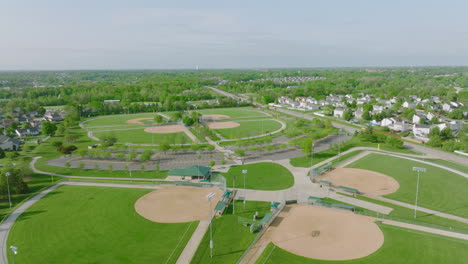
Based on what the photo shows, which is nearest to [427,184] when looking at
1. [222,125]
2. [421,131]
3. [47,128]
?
[421,131]

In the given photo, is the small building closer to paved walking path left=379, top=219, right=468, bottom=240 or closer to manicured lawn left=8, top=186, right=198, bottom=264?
manicured lawn left=8, top=186, right=198, bottom=264

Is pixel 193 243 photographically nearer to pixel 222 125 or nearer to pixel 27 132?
pixel 222 125

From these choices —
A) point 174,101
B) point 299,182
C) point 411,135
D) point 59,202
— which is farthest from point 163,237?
point 174,101

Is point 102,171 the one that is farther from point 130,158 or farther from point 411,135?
point 411,135

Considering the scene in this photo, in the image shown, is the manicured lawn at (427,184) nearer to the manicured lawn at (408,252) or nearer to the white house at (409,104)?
the manicured lawn at (408,252)

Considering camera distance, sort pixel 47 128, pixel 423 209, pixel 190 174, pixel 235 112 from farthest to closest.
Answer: pixel 235 112 → pixel 47 128 → pixel 190 174 → pixel 423 209

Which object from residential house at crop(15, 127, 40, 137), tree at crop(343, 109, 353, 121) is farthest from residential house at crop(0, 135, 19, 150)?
tree at crop(343, 109, 353, 121)

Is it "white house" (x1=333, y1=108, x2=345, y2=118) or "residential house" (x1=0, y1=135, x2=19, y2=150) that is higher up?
"white house" (x1=333, y1=108, x2=345, y2=118)

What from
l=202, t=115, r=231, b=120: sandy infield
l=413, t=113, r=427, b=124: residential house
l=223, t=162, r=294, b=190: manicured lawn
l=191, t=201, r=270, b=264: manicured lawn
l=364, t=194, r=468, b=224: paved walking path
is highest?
l=413, t=113, r=427, b=124: residential house
